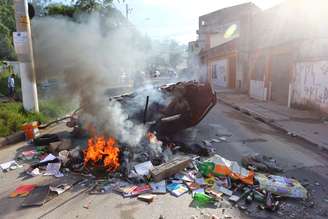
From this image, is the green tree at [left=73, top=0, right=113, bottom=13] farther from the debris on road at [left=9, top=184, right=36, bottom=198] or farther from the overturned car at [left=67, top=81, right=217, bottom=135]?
the debris on road at [left=9, top=184, right=36, bottom=198]

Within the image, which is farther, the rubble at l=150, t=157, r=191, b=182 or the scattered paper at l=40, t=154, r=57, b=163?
the scattered paper at l=40, t=154, r=57, b=163

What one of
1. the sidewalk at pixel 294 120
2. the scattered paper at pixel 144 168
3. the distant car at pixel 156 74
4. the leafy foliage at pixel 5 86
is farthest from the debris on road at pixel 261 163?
the leafy foliage at pixel 5 86

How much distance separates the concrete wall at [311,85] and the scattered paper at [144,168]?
25.7 ft

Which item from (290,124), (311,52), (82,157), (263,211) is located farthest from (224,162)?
(311,52)

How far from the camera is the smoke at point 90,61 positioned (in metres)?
5.72

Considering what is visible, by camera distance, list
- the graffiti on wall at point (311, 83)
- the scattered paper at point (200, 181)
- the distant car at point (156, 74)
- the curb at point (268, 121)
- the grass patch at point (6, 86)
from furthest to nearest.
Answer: the grass patch at point (6, 86)
the distant car at point (156, 74)
the graffiti on wall at point (311, 83)
the curb at point (268, 121)
the scattered paper at point (200, 181)

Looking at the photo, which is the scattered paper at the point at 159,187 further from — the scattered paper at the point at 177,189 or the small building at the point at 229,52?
the small building at the point at 229,52

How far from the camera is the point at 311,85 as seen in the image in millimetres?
9836

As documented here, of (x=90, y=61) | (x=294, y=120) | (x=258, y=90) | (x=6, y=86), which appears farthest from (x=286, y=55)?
(x=6, y=86)

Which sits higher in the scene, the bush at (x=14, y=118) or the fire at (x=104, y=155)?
the bush at (x=14, y=118)

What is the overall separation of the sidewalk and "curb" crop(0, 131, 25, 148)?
777 cm

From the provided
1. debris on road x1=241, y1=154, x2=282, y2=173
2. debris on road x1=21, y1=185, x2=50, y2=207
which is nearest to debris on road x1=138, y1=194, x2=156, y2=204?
debris on road x1=21, y1=185, x2=50, y2=207

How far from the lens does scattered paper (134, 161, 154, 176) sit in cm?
430

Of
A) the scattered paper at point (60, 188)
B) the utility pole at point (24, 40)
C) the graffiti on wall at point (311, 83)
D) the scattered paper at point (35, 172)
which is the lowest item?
the scattered paper at point (60, 188)
